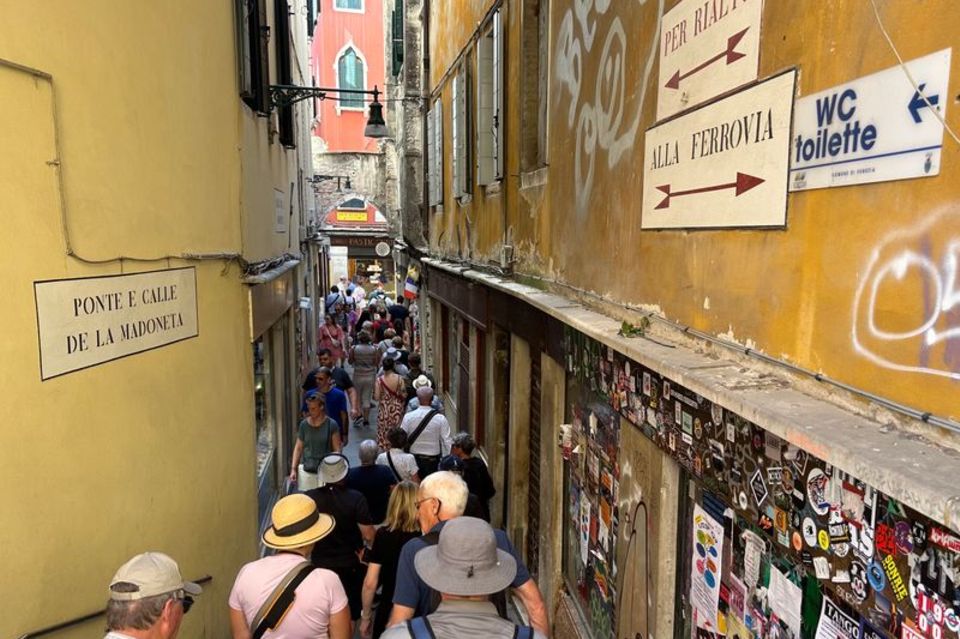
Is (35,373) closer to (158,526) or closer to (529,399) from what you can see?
(158,526)

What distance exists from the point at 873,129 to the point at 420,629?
220cm

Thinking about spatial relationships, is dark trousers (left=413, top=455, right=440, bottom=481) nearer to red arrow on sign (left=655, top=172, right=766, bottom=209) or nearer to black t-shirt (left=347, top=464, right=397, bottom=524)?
black t-shirt (left=347, top=464, right=397, bottom=524)

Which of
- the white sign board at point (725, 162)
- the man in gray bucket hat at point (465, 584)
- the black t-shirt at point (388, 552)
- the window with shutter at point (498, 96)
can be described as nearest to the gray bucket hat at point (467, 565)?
the man in gray bucket hat at point (465, 584)

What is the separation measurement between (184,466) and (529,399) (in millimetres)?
3696

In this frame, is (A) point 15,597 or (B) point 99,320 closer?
(A) point 15,597

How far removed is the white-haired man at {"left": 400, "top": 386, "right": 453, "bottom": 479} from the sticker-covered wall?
10.4 feet

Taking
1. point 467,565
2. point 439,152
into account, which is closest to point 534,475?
point 467,565

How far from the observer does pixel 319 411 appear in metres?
7.56

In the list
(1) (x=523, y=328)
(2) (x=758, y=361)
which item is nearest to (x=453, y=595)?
(2) (x=758, y=361)

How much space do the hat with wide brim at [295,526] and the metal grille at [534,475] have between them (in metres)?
3.62

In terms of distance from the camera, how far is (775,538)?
262cm

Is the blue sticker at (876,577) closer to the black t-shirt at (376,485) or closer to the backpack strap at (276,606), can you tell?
the backpack strap at (276,606)

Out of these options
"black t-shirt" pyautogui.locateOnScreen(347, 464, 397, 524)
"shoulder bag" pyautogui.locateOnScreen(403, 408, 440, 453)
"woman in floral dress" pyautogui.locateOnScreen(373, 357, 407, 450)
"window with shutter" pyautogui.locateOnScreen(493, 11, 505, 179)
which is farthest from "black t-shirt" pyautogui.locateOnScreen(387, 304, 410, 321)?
"black t-shirt" pyautogui.locateOnScreen(347, 464, 397, 524)

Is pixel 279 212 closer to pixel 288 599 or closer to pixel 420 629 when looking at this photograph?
pixel 288 599
